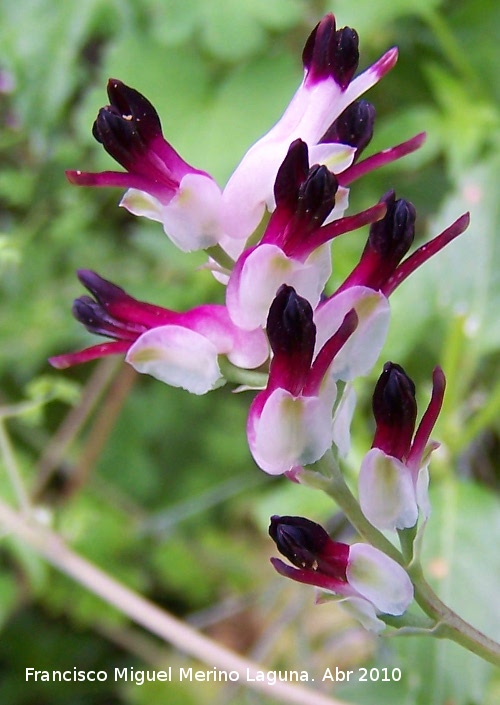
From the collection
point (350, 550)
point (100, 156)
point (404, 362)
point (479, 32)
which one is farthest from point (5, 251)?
point (479, 32)

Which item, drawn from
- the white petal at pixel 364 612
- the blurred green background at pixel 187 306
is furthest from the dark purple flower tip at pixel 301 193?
the blurred green background at pixel 187 306

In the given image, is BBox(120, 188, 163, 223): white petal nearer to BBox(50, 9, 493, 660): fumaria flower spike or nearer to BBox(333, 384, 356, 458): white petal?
BBox(50, 9, 493, 660): fumaria flower spike

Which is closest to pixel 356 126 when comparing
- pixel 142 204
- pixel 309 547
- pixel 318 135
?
pixel 318 135

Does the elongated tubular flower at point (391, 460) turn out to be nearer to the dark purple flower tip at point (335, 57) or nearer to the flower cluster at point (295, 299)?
the flower cluster at point (295, 299)

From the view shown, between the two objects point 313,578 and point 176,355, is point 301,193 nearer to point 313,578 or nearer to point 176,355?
point 176,355

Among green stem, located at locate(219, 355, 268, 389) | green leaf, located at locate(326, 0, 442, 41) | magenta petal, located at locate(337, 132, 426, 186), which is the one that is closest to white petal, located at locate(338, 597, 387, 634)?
green stem, located at locate(219, 355, 268, 389)

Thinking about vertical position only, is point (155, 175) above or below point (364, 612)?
above

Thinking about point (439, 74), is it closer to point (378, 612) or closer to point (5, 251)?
point (5, 251)
